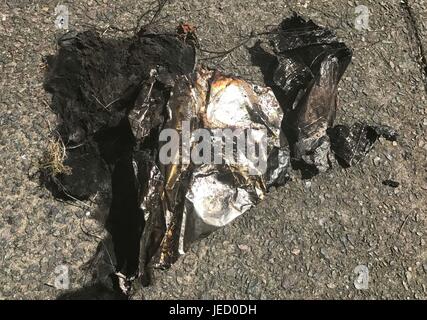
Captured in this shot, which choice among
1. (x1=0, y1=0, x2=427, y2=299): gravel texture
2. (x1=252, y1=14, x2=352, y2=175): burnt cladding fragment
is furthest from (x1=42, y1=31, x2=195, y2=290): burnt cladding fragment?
(x1=252, y1=14, x2=352, y2=175): burnt cladding fragment

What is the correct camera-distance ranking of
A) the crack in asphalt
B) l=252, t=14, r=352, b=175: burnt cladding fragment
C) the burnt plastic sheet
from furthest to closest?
the crack in asphalt → l=252, t=14, r=352, b=175: burnt cladding fragment → the burnt plastic sheet

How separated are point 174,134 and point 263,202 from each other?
0.68m

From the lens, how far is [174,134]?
285 cm

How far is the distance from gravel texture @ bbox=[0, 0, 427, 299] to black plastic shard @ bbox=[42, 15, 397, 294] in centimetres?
12

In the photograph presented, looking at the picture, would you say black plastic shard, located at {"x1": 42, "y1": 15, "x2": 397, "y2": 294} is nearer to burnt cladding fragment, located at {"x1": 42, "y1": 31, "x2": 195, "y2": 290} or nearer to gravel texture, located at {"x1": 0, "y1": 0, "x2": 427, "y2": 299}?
burnt cladding fragment, located at {"x1": 42, "y1": 31, "x2": 195, "y2": 290}

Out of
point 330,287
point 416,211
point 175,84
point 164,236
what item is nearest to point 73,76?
point 175,84

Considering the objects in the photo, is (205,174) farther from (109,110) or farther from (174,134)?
(109,110)

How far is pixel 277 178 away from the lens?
10.1ft


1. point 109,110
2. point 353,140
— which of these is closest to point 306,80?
point 353,140

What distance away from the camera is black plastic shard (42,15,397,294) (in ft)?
9.13
